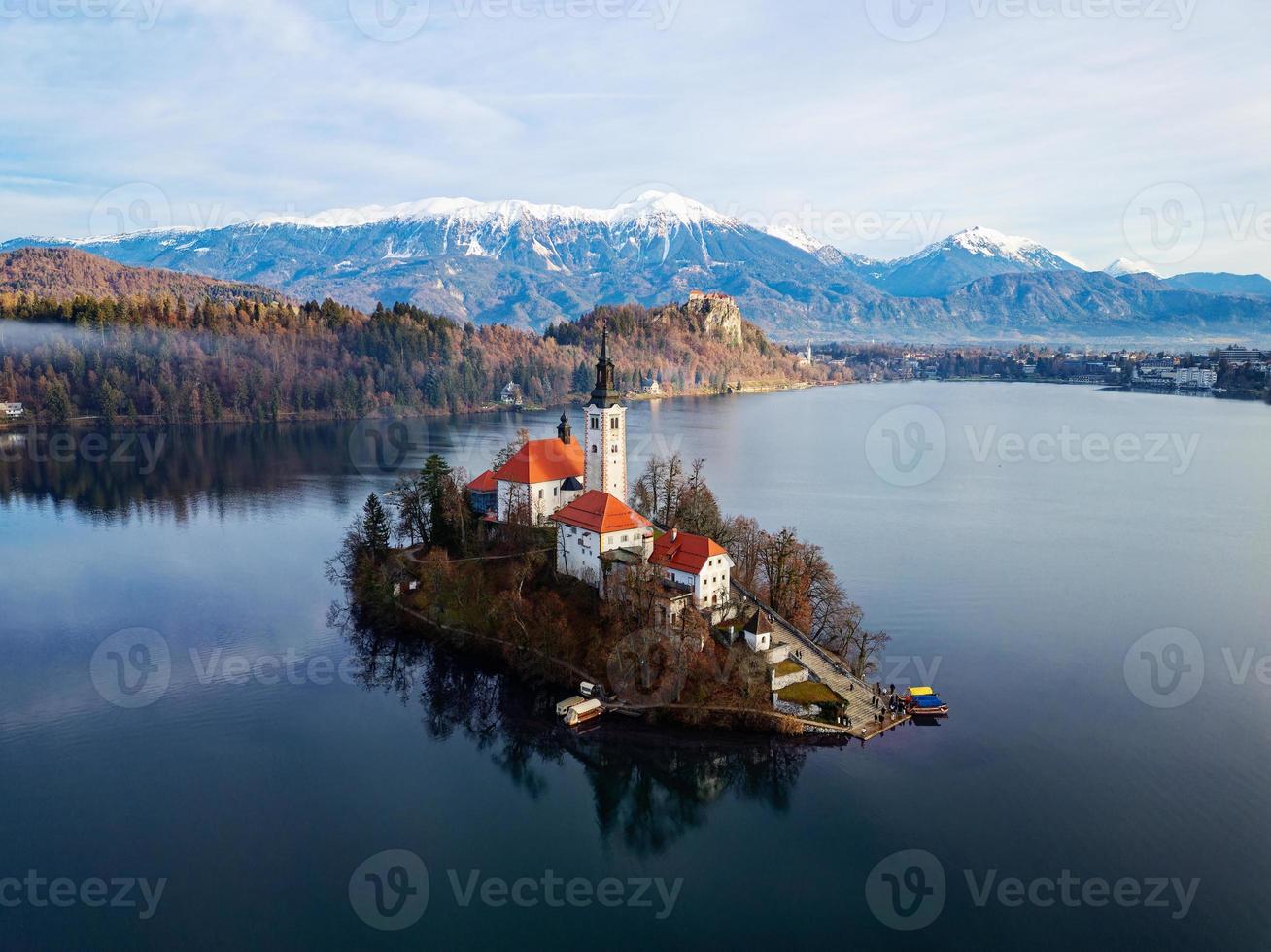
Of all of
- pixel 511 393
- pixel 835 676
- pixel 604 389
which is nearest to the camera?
pixel 835 676

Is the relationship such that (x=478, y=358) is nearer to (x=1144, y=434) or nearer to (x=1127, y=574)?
(x=1144, y=434)

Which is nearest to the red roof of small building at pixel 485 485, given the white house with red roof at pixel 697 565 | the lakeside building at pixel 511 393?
the white house with red roof at pixel 697 565

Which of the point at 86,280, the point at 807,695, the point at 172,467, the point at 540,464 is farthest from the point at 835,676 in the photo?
the point at 86,280

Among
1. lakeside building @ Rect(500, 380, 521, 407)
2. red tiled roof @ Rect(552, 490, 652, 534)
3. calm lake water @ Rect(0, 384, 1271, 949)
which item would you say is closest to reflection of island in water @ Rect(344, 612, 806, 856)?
calm lake water @ Rect(0, 384, 1271, 949)

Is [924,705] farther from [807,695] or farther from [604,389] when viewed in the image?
[604,389]

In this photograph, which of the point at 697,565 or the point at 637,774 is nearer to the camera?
the point at 637,774

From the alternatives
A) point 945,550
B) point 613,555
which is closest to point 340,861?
point 613,555

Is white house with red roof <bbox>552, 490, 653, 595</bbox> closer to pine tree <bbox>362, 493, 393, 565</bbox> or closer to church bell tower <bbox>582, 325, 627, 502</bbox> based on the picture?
church bell tower <bbox>582, 325, 627, 502</bbox>
